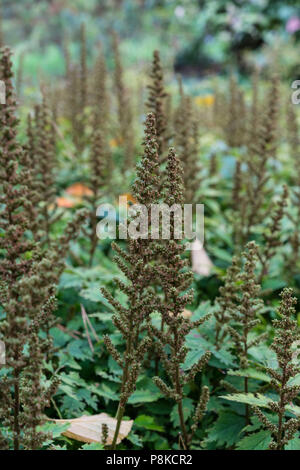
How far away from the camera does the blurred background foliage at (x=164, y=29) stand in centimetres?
1217

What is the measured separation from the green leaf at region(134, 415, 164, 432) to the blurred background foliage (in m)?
9.05

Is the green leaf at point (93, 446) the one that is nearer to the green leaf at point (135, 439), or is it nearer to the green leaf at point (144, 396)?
the green leaf at point (135, 439)

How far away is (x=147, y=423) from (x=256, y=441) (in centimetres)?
45

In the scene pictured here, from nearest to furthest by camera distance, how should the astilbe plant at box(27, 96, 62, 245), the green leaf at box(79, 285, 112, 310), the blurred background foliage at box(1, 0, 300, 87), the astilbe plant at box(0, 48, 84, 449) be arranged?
the astilbe plant at box(0, 48, 84, 449) → the green leaf at box(79, 285, 112, 310) → the astilbe plant at box(27, 96, 62, 245) → the blurred background foliage at box(1, 0, 300, 87)

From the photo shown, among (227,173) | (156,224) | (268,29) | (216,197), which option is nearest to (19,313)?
(156,224)

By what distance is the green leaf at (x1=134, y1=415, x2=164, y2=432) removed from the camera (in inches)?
80.7

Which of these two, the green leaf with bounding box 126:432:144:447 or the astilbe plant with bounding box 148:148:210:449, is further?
the green leaf with bounding box 126:432:144:447

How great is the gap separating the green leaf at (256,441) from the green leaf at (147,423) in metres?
0.35

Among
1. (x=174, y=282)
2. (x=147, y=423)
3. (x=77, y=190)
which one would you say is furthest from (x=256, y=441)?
(x=77, y=190)

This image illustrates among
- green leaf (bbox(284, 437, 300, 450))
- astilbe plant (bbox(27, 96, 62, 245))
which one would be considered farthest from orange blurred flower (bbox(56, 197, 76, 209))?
green leaf (bbox(284, 437, 300, 450))

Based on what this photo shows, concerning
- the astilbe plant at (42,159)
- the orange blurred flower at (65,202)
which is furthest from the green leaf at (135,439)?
the orange blurred flower at (65,202)

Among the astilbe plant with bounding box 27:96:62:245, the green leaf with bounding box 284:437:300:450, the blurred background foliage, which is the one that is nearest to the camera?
the green leaf with bounding box 284:437:300:450

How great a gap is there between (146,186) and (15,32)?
52.3 ft

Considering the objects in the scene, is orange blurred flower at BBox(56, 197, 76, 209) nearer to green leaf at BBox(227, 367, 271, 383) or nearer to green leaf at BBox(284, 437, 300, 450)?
green leaf at BBox(227, 367, 271, 383)
